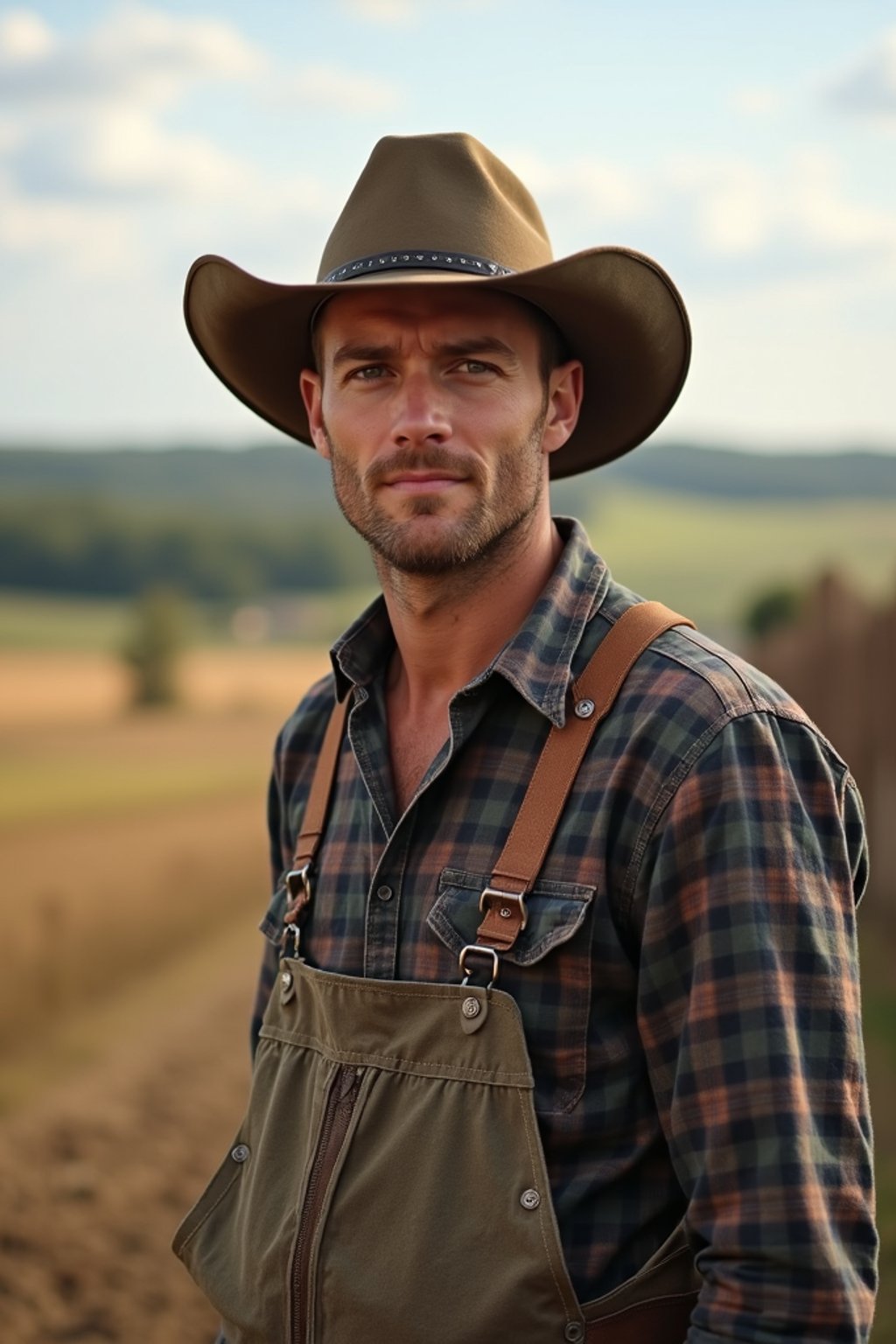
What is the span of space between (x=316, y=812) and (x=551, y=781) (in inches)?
23.2

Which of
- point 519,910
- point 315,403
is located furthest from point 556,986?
point 315,403

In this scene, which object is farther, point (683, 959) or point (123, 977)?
point (123, 977)

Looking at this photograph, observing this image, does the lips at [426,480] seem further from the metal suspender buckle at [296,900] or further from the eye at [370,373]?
the metal suspender buckle at [296,900]

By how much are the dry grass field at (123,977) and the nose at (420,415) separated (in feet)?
12.7

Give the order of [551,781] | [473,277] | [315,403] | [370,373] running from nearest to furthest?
1. [551,781]
2. [473,277]
3. [370,373]
4. [315,403]

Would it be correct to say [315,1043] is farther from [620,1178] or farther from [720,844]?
[720,844]

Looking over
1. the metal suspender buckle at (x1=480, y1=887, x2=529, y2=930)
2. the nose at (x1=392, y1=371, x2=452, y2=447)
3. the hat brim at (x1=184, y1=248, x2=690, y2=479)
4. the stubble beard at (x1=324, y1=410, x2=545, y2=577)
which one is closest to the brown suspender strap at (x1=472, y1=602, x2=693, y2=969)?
the metal suspender buckle at (x1=480, y1=887, x2=529, y2=930)

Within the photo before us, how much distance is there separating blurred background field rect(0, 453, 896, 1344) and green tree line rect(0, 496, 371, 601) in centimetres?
11

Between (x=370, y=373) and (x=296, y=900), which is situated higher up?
(x=370, y=373)

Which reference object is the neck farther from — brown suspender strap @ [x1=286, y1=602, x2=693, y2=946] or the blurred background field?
the blurred background field

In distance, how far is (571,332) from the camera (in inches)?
102

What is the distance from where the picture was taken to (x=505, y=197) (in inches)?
101

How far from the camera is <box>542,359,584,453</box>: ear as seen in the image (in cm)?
259

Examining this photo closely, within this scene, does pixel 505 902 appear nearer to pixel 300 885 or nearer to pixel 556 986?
pixel 556 986
